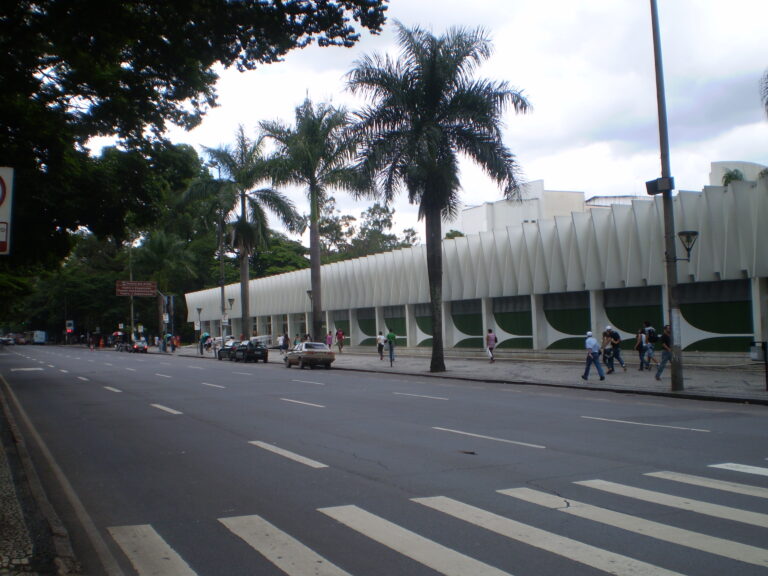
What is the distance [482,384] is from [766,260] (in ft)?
34.1

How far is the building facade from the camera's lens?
25.1m

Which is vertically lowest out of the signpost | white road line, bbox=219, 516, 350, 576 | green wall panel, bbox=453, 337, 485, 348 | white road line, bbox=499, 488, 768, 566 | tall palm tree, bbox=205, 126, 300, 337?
white road line, bbox=499, 488, 768, 566

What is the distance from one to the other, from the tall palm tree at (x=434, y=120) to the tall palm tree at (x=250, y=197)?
1619 centimetres

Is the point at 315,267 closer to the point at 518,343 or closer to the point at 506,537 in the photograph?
the point at 518,343

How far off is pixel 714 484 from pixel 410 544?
410cm

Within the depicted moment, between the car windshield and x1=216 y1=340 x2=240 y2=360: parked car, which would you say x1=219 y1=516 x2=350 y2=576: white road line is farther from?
x1=216 y1=340 x2=240 y2=360: parked car

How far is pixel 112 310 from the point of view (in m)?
96.2

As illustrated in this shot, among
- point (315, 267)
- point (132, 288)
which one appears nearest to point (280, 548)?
point (315, 267)

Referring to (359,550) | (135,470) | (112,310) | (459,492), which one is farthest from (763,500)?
(112,310)

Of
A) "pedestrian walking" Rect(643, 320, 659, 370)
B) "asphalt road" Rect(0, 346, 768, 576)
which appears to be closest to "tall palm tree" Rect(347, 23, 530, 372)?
"pedestrian walking" Rect(643, 320, 659, 370)

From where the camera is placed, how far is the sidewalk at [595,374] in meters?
19.2

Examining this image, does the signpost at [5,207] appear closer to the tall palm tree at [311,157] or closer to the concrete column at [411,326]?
the tall palm tree at [311,157]

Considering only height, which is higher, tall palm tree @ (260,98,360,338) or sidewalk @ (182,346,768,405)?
tall palm tree @ (260,98,360,338)

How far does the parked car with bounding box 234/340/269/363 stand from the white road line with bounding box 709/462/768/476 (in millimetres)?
36743
